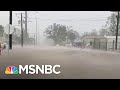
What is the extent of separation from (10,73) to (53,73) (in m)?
1.28

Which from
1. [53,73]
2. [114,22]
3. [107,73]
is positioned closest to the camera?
[53,73]
